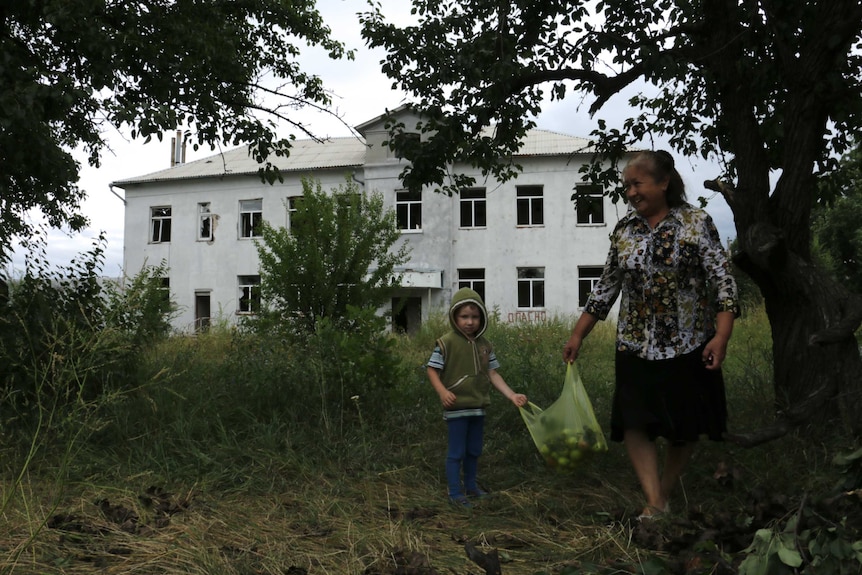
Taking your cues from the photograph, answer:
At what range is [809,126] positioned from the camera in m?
4.62

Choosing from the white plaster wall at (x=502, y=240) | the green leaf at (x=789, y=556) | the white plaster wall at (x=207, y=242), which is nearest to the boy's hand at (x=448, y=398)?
the green leaf at (x=789, y=556)

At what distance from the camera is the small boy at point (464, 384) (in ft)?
13.6

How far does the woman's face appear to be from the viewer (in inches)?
139

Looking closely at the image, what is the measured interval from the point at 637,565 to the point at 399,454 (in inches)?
95.9

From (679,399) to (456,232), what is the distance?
22.0 meters

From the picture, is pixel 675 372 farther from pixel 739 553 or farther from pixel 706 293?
pixel 739 553

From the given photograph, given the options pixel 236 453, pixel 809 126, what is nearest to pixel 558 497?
pixel 236 453

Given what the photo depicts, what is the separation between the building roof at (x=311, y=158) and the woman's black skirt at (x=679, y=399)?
2070cm

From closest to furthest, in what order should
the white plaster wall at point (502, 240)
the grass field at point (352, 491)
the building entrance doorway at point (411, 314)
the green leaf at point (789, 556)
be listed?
the green leaf at point (789, 556) → the grass field at point (352, 491) → the white plaster wall at point (502, 240) → the building entrance doorway at point (411, 314)

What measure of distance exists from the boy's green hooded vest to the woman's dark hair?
3.87 feet

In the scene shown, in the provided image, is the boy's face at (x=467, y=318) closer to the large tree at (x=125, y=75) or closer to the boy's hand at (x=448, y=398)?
the boy's hand at (x=448, y=398)

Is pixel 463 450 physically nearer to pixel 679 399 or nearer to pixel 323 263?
pixel 679 399

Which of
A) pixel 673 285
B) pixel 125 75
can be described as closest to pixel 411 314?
pixel 125 75

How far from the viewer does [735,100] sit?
5.18 metres
